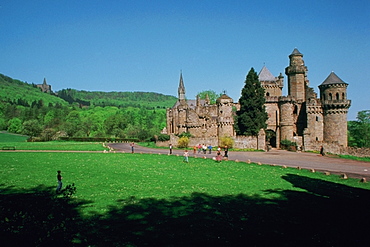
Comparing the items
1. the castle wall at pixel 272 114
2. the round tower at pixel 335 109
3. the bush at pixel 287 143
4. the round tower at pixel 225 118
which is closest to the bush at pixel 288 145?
the bush at pixel 287 143

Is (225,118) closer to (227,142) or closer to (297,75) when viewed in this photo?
(227,142)

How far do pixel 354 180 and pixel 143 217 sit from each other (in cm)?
1877

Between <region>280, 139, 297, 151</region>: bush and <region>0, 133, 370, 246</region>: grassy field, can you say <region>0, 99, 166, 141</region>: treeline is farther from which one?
<region>0, 133, 370, 246</region>: grassy field

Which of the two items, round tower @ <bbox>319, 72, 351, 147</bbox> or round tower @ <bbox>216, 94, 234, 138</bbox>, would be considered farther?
round tower @ <bbox>216, 94, 234, 138</bbox>

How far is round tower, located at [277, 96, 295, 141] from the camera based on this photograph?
5919 centimetres

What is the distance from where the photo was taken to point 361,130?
7556 centimetres

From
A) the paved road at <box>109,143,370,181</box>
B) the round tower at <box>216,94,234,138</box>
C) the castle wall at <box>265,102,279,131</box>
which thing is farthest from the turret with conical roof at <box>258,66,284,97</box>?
the paved road at <box>109,143,370,181</box>

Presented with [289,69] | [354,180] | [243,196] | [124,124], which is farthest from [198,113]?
[124,124]

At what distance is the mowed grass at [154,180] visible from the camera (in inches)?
701

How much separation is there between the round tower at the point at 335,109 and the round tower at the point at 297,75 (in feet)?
19.5

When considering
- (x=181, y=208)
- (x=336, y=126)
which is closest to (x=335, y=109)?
(x=336, y=126)

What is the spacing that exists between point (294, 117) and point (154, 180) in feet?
152

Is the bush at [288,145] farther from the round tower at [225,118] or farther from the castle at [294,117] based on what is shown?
the round tower at [225,118]

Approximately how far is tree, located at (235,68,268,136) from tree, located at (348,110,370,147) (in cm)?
3074
